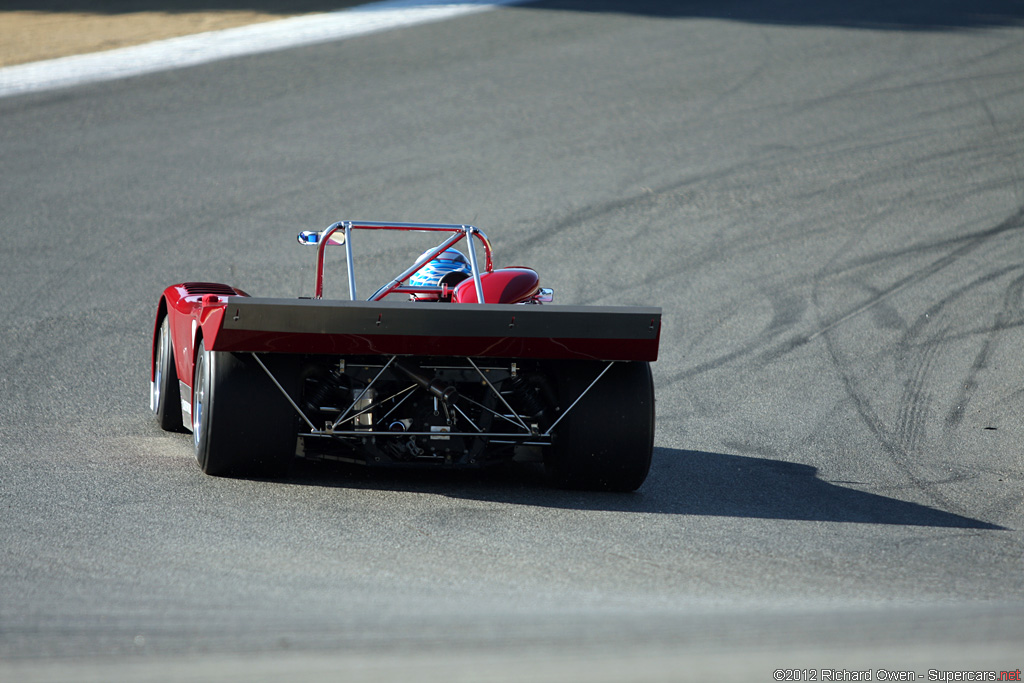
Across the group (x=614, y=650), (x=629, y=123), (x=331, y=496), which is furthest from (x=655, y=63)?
(x=614, y=650)

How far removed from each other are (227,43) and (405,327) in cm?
1442

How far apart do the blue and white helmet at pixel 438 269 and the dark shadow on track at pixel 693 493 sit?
1.18 meters

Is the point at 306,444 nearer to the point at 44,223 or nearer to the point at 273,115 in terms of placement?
the point at 44,223

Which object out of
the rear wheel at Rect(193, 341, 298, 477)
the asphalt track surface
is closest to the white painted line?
the asphalt track surface

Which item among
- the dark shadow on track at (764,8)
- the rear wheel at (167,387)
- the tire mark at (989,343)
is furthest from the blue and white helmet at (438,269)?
the dark shadow on track at (764,8)

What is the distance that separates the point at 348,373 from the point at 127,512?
1155mm

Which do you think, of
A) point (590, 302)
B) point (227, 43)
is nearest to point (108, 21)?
point (227, 43)

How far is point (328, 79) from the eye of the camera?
54.5 feet

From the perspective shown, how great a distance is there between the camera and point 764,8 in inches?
793

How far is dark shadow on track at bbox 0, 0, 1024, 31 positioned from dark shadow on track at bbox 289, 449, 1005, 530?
14.6 meters

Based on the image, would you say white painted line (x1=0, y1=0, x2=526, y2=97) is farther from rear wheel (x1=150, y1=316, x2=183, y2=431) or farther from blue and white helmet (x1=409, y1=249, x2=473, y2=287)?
blue and white helmet (x1=409, y1=249, x2=473, y2=287)

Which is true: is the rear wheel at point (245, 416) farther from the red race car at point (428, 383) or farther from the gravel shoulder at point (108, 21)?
the gravel shoulder at point (108, 21)

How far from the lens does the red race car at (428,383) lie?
5.04 meters

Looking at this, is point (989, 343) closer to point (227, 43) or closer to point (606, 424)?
point (606, 424)
